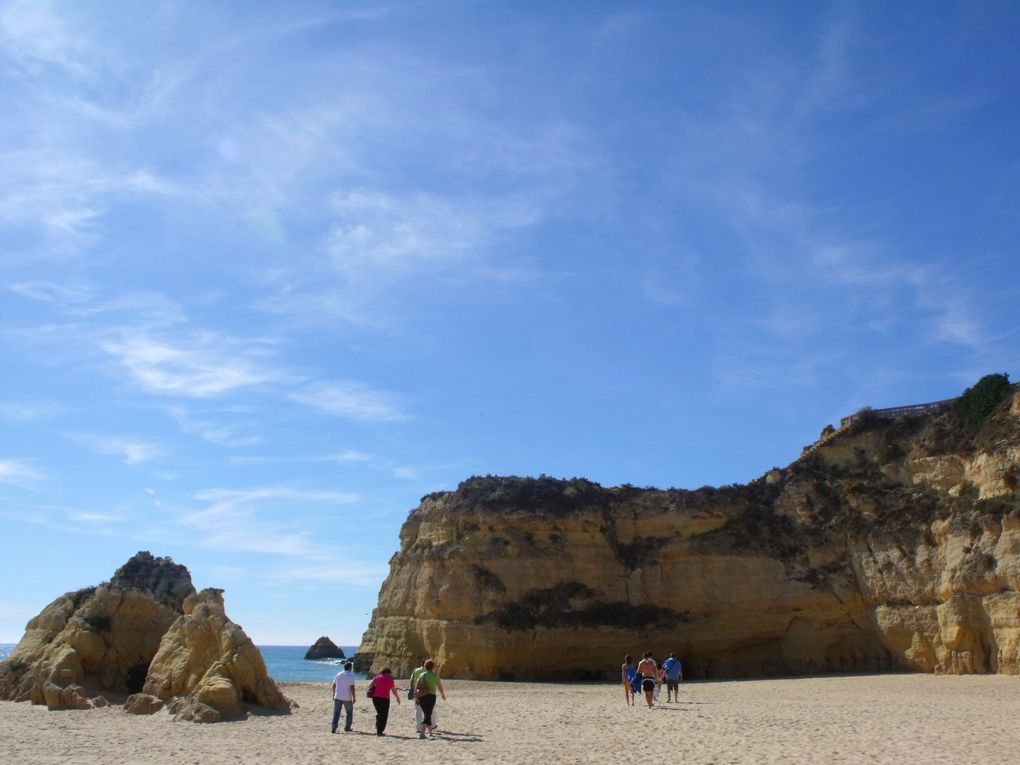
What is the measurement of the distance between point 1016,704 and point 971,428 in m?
17.3

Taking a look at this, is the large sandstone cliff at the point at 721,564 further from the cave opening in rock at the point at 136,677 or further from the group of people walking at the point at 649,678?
the cave opening in rock at the point at 136,677

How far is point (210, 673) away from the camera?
18.7 metres

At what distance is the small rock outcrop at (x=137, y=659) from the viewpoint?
1884 centimetres

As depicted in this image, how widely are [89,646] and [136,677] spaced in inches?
66.9

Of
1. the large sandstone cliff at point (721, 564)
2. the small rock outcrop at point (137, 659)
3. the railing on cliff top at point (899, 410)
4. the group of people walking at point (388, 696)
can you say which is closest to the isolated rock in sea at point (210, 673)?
the small rock outcrop at point (137, 659)

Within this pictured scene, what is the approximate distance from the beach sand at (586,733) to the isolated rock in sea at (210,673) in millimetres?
586

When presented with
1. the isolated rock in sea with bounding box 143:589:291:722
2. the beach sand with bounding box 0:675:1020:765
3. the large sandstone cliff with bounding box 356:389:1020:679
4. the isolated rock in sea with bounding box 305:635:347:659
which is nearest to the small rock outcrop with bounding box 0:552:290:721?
the isolated rock in sea with bounding box 143:589:291:722

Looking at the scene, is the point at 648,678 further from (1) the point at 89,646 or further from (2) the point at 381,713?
(1) the point at 89,646

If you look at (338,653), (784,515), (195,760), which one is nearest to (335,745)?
(195,760)

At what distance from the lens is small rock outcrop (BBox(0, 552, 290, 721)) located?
1884cm

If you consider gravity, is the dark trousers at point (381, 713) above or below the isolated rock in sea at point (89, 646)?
below

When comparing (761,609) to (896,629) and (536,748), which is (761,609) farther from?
(536,748)

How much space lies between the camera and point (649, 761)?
40.9 ft

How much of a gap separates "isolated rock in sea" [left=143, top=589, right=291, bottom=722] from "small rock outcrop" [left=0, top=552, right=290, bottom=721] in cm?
2
